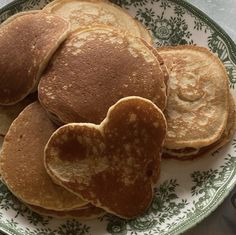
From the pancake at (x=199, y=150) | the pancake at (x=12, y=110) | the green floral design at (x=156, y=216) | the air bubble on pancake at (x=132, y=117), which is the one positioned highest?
the air bubble on pancake at (x=132, y=117)

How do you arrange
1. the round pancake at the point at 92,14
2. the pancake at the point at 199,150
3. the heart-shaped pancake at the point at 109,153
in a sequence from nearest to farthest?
the heart-shaped pancake at the point at 109,153 < the pancake at the point at 199,150 < the round pancake at the point at 92,14

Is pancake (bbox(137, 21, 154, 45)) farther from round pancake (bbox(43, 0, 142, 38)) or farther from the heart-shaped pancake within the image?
the heart-shaped pancake

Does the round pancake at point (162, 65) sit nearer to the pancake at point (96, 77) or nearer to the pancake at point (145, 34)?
the pancake at point (96, 77)

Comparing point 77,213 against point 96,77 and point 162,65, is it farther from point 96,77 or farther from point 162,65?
point 162,65

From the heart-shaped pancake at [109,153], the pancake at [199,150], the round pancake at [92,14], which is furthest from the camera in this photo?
the round pancake at [92,14]

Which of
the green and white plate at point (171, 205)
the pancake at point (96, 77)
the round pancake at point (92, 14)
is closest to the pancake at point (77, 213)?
the green and white plate at point (171, 205)

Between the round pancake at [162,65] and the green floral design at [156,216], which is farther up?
the round pancake at [162,65]

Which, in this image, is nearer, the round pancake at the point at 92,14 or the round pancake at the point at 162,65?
the round pancake at the point at 162,65

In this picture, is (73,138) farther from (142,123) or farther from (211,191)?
(211,191)
